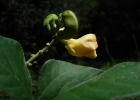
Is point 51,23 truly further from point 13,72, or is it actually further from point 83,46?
point 13,72

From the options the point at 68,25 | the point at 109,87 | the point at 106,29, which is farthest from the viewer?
the point at 106,29

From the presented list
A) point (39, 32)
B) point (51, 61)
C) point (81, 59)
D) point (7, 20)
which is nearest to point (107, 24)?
point (81, 59)

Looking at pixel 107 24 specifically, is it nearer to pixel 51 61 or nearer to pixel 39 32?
pixel 39 32

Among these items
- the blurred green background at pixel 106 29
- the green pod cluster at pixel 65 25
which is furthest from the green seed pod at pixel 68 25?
the blurred green background at pixel 106 29

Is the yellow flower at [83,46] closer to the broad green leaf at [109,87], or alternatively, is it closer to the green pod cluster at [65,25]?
the green pod cluster at [65,25]

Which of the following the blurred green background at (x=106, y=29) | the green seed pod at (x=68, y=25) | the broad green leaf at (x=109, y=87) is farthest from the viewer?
the blurred green background at (x=106, y=29)

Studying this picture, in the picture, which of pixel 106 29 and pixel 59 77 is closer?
pixel 59 77

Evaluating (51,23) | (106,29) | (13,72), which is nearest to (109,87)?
(13,72)
